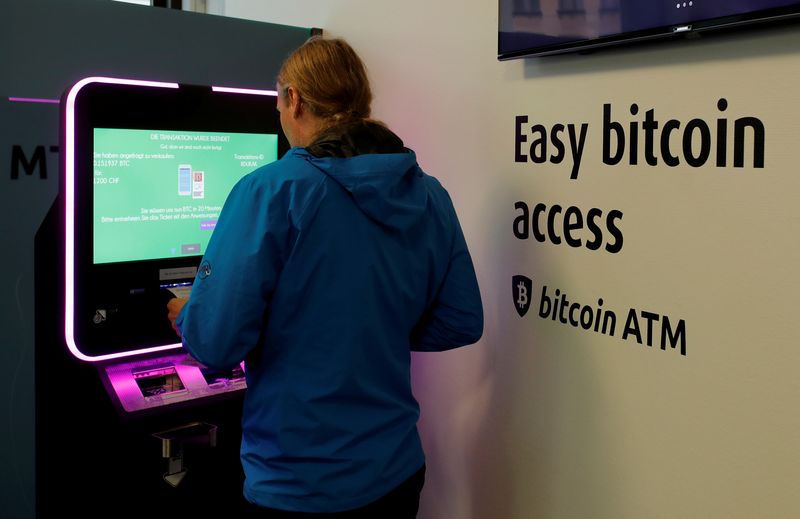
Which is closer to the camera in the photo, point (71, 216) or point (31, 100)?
point (71, 216)

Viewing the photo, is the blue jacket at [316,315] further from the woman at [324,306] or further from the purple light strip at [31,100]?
the purple light strip at [31,100]

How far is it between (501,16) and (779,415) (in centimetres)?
99

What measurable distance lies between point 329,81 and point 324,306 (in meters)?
0.47

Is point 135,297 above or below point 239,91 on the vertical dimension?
below

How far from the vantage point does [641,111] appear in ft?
4.61

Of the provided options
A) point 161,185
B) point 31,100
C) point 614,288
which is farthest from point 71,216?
point 614,288

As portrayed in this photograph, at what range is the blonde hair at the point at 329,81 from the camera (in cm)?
151

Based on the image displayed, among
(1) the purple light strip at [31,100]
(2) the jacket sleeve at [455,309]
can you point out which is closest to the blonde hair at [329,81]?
(2) the jacket sleeve at [455,309]

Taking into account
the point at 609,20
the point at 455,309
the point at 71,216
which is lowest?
the point at 455,309

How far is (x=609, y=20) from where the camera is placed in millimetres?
1373

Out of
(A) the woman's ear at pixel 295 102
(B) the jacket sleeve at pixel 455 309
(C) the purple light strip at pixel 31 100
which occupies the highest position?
(C) the purple light strip at pixel 31 100

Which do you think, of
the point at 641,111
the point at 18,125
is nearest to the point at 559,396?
the point at 641,111

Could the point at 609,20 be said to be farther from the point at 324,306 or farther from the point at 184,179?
the point at 184,179

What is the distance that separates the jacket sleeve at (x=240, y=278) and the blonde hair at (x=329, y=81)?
24 centimetres
